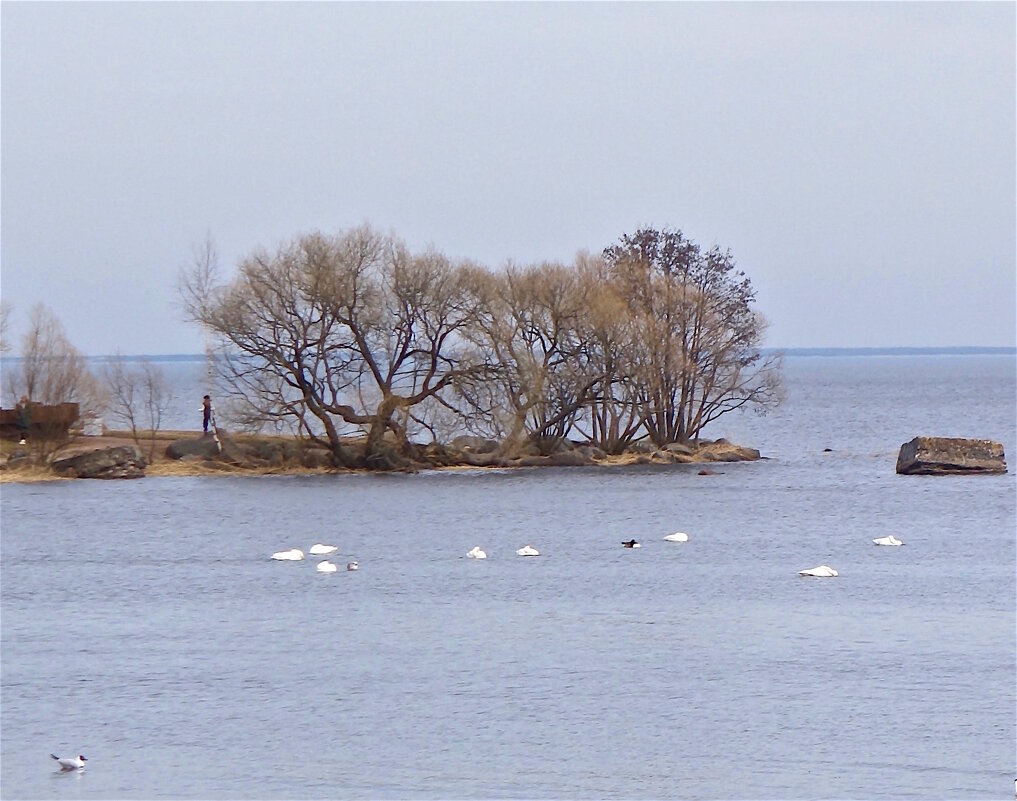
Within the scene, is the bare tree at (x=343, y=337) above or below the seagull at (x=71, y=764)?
above

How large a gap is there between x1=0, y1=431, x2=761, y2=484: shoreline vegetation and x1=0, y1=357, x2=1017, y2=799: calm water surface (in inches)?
320

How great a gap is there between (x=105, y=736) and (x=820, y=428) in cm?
7706

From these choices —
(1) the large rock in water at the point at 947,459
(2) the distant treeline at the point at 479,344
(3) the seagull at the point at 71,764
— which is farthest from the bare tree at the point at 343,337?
(3) the seagull at the point at 71,764

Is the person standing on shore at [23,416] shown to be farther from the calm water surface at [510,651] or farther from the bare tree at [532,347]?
the bare tree at [532,347]

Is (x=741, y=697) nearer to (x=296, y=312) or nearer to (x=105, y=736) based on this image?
(x=105, y=736)

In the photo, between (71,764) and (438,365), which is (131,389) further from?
(71,764)

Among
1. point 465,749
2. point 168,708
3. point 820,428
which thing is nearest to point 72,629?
point 168,708

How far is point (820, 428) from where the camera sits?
303 ft

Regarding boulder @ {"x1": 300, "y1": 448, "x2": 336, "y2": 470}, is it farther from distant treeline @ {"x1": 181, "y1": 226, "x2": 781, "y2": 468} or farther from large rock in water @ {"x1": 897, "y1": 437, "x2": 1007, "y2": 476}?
large rock in water @ {"x1": 897, "y1": 437, "x2": 1007, "y2": 476}

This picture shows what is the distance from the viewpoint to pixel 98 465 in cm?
5422

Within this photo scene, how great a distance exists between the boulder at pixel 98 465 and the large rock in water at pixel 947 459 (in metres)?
27.9

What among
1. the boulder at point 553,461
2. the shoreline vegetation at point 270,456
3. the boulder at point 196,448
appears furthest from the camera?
the boulder at point 553,461

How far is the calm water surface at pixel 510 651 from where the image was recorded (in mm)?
17688

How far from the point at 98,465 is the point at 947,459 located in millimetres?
30166
